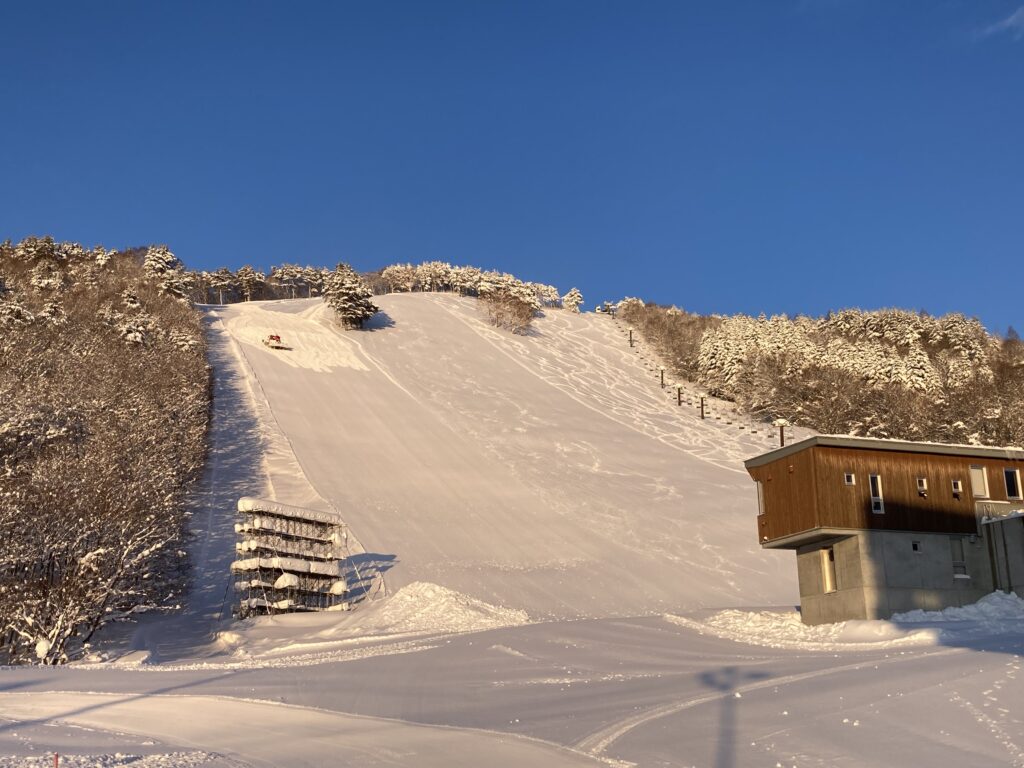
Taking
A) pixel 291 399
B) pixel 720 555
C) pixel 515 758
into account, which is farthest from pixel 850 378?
pixel 515 758

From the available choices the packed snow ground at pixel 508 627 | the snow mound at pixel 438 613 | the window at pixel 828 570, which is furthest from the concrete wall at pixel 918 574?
the snow mound at pixel 438 613

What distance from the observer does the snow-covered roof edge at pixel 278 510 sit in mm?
31656

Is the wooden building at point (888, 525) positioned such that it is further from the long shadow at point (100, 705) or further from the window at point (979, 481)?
the long shadow at point (100, 705)

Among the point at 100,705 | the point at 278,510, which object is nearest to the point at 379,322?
the point at 278,510

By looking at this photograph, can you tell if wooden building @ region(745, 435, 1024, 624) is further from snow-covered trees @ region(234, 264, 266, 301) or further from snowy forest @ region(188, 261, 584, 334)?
snow-covered trees @ region(234, 264, 266, 301)

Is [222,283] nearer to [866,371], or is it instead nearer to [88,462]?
[866,371]

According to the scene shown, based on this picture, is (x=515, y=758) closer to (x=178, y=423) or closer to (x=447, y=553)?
(x=447, y=553)

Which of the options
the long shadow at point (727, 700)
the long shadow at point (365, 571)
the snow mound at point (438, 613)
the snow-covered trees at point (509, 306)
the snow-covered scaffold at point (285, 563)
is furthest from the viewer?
the snow-covered trees at point (509, 306)

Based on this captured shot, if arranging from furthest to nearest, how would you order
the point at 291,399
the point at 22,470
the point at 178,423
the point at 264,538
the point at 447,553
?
the point at 291,399 → the point at 178,423 → the point at 447,553 → the point at 264,538 → the point at 22,470

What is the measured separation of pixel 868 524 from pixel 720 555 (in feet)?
43.7

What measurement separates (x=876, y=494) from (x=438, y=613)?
13.3 meters

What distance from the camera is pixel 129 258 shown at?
9569 cm

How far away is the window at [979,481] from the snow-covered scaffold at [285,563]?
2044cm

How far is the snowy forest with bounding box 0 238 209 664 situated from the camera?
24172mm
